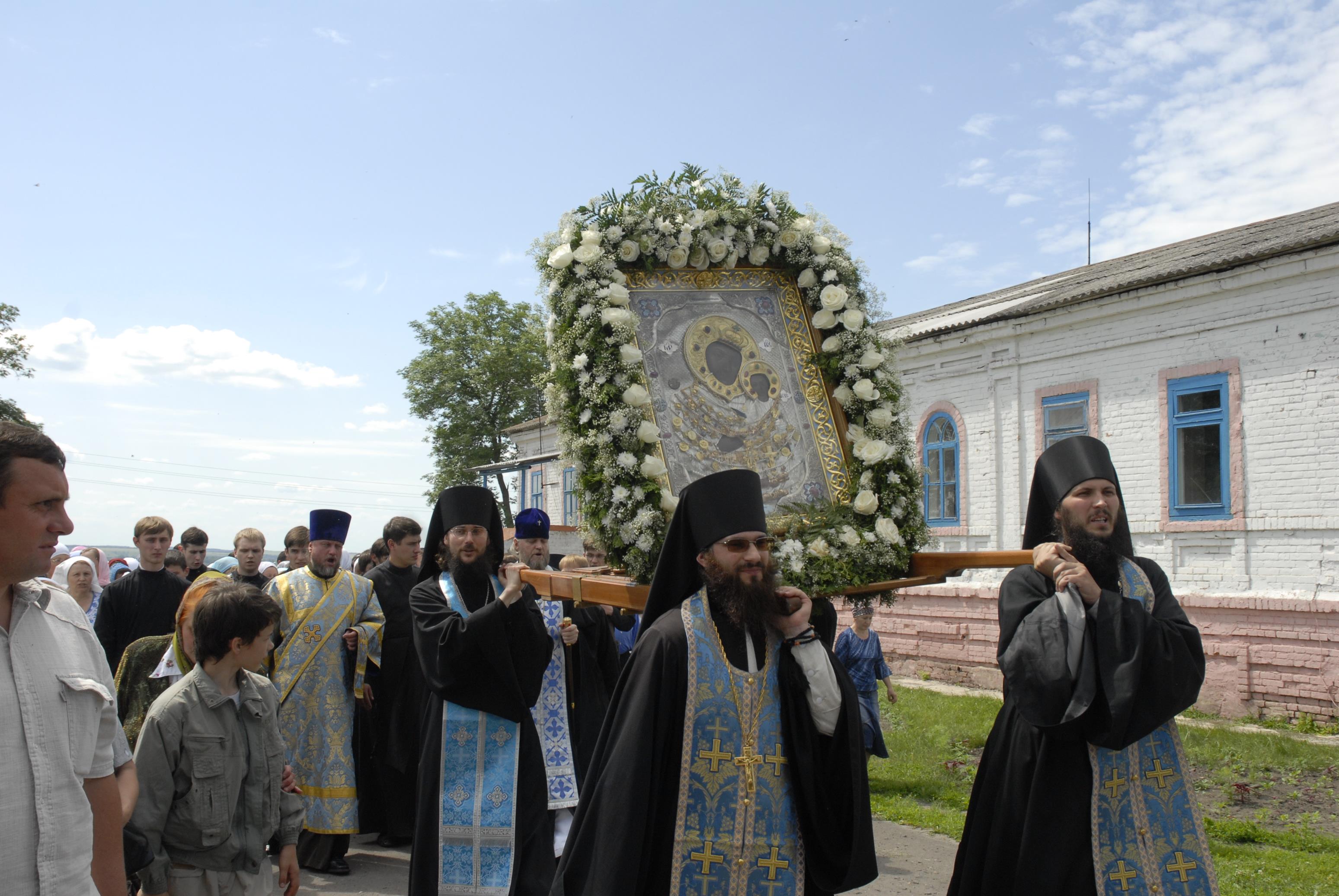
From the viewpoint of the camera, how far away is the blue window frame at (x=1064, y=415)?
14.0m

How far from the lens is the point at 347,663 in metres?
7.08

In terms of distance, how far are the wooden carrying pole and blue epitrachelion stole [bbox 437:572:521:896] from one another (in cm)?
69

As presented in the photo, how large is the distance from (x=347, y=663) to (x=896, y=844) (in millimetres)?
3892

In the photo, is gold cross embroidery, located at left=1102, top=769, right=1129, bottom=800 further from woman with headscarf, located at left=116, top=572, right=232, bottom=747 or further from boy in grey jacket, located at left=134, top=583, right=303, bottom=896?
woman with headscarf, located at left=116, top=572, right=232, bottom=747

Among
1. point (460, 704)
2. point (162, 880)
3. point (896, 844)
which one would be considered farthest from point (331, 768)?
point (896, 844)

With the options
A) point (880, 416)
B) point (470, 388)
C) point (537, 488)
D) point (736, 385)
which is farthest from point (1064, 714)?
point (470, 388)

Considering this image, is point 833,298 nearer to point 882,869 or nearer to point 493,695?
point 493,695

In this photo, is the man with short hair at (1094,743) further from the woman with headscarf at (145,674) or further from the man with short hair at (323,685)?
the man with short hair at (323,685)

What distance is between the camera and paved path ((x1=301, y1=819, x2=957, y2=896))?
642cm

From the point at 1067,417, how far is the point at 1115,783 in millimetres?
11307

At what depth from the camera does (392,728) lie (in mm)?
7344

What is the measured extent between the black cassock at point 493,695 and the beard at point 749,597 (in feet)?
5.87

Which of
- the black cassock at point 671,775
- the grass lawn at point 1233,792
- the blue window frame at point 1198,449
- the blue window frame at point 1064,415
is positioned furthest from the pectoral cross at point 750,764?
the blue window frame at point 1064,415

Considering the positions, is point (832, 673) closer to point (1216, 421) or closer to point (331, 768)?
point (331, 768)
